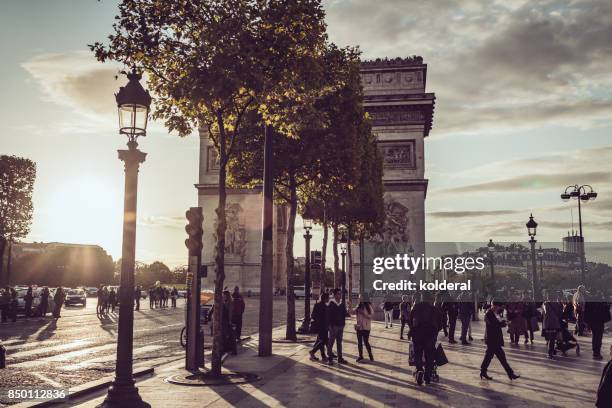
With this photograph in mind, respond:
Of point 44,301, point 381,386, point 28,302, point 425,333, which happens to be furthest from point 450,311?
point 28,302

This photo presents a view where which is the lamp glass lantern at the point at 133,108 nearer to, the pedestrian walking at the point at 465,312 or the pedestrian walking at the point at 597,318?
the pedestrian walking at the point at 597,318

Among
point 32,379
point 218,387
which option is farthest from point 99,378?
point 218,387

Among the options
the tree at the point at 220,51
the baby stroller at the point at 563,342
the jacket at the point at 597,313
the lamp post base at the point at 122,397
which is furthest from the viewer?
the baby stroller at the point at 563,342

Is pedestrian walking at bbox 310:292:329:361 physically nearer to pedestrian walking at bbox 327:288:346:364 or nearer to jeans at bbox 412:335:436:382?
pedestrian walking at bbox 327:288:346:364

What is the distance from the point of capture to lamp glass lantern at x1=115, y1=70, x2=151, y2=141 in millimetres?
9586

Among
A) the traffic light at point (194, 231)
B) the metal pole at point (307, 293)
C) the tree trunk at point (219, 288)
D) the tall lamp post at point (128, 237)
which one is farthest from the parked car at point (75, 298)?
Result: the tall lamp post at point (128, 237)

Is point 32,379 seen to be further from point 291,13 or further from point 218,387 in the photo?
point 291,13

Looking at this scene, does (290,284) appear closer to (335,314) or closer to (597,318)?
(335,314)

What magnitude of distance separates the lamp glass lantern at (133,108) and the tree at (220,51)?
282 centimetres

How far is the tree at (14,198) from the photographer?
169 feet

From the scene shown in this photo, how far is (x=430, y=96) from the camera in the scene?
183 ft

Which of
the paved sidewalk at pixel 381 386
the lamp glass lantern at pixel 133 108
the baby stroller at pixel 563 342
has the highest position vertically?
the lamp glass lantern at pixel 133 108

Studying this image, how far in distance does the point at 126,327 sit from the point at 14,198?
155 feet

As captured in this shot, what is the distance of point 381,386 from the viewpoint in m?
12.3
